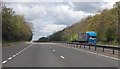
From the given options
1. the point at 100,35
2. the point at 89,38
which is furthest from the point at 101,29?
the point at 89,38

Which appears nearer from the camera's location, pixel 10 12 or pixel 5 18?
pixel 5 18

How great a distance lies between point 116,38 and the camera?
9775cm

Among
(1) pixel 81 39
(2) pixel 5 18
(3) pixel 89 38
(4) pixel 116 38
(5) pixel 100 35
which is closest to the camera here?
(3) pixel 89 38

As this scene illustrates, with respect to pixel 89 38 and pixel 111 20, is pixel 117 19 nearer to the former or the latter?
pixel 111 20

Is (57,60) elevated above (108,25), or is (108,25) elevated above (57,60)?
(108,25)

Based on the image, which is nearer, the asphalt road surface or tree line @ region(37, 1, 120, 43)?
the asphalt road surface

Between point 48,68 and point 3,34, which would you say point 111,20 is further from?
point 48,68

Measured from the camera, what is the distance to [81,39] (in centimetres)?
8525

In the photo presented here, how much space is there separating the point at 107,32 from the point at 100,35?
17.5ft

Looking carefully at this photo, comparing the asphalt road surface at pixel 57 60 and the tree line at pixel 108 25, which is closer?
the asphalt road surface at pixel 57 60

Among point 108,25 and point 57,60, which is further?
point 108,25

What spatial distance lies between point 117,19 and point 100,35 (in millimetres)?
15100

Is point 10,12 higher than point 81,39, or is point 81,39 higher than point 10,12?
point 10,12

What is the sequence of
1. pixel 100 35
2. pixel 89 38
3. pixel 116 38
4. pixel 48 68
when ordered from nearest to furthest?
pixel 48 68 → pixel 89 38 → pixel 116 38 → pixel 100 35
